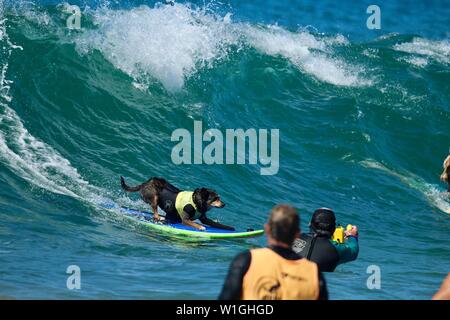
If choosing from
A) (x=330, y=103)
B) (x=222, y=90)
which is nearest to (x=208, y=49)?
(x=222, y=90)

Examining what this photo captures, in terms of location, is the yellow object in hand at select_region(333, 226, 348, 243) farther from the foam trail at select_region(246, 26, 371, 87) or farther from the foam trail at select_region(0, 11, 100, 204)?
the foam trail at select_region(246, 26, 371, 87)

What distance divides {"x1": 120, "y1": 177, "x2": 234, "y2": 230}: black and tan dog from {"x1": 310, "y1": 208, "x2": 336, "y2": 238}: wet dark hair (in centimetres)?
412

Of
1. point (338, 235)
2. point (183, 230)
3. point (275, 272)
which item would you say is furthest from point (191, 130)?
point (275, 272)

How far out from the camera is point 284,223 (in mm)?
4352

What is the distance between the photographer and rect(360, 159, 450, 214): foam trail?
15.5 meters

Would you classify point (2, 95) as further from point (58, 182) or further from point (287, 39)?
point (287, 39)

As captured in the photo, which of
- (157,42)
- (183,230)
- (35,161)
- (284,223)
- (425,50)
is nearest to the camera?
(284,223)

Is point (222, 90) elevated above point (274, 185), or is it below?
above

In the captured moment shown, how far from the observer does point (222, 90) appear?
18281 millimetres

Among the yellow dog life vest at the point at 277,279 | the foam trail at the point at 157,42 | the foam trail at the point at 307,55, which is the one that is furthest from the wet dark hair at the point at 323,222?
the foam trail at the point at 307,55

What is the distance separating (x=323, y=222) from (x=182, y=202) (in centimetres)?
441

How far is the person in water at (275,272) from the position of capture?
4363mm

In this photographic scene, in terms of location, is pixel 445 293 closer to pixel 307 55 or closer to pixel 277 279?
pixel 277 279
